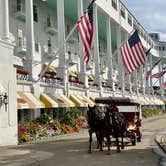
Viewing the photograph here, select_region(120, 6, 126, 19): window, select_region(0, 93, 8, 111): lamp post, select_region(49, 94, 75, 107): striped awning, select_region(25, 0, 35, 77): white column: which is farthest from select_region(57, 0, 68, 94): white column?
select_region(120, 6, 126, 19): window

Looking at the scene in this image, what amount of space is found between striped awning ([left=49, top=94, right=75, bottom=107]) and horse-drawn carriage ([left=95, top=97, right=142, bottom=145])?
11.3 m

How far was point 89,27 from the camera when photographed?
103 ft

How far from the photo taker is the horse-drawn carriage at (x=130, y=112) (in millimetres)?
22031

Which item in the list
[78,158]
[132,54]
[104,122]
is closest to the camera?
[78,158]

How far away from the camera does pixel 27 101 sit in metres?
29.9

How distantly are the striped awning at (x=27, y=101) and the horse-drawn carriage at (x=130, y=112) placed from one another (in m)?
6.72

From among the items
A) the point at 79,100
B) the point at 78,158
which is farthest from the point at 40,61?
the point at 78,158

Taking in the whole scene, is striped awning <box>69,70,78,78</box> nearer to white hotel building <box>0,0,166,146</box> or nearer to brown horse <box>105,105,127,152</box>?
white hotel building <box>0,0,166,146</box>

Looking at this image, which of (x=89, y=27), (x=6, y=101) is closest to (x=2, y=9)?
(x=6, y=101)

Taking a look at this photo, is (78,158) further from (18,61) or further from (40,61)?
(40,61)

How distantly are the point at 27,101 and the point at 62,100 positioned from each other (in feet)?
23.0

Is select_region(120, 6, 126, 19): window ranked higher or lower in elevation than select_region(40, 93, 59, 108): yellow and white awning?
higher

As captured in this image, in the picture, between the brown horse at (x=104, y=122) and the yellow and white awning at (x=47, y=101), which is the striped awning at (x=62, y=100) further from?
the brown horse at (x=104, y=122)

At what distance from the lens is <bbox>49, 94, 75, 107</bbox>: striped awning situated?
35.5 m
